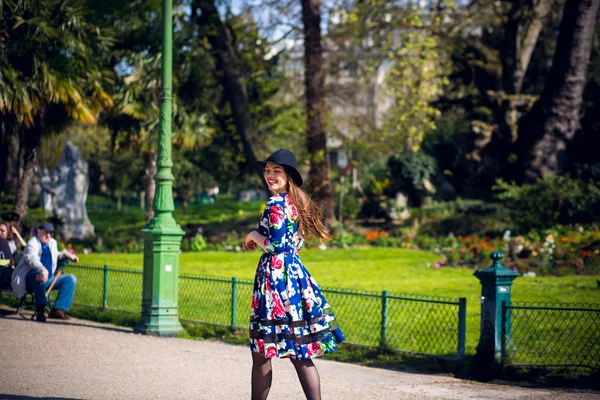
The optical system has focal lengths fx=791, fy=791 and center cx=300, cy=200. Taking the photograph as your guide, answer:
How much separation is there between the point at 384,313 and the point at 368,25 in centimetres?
1631

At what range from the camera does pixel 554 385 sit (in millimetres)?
7652

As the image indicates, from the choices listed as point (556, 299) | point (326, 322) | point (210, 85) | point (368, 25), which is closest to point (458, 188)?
point (368, 25)

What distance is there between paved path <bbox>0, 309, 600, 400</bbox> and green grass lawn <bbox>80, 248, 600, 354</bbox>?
1.89 m

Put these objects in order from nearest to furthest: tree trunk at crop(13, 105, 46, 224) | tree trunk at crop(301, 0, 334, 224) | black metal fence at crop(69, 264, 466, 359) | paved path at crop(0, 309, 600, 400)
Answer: paved path at crop(0, 309, 600, 400), black metal fence at crop(69, 264, 466, 359), tree trunk at crop(13, 105, 46, 224), tree trunk at crop(301, 0, 334, 224)

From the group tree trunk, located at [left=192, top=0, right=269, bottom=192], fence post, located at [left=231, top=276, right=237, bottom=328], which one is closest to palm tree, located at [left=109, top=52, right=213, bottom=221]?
tree trunk, located at [left=192, top=0, right=269, bottom=192]

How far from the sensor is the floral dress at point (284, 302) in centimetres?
514

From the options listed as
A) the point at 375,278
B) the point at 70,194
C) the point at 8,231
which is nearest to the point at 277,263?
the point at 8,231

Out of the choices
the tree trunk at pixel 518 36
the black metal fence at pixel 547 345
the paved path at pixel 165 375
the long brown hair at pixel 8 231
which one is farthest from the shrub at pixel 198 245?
the black metal fence at pixel 547 345

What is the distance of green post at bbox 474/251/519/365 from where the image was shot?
793 cm

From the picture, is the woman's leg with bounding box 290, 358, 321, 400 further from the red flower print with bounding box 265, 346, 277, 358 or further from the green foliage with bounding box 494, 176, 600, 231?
the green foliage with bounding box 494, 176, 600, 231

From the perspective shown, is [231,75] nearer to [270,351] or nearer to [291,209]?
[291,209]

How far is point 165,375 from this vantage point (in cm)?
741

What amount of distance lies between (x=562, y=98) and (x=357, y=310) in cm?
1138

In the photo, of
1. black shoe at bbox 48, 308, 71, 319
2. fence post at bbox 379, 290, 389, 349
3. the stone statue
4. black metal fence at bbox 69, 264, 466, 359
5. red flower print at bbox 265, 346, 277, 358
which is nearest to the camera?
red flower print at bbox 265, 346, 277, 358
